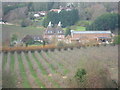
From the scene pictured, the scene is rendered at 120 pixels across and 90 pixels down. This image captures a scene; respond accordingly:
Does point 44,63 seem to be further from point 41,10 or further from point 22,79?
point 41,10

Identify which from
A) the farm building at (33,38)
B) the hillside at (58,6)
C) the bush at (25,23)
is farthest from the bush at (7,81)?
the farm building at (33,38)

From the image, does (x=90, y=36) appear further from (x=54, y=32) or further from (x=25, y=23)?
(x=25, y=23)

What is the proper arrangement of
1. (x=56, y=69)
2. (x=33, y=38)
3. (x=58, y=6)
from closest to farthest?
1. (x=56, y=69)
2. (x=33, y=38)
3. (x=58, y=6)

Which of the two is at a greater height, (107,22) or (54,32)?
(107,22)

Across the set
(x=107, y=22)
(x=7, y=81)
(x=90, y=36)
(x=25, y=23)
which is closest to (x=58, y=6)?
(x=90, y=36)

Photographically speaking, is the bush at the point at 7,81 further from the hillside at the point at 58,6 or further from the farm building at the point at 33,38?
the farm building at the point at 33,38

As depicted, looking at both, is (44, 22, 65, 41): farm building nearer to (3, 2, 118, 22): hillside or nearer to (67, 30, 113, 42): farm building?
(67, 30, 113, 42): farm building

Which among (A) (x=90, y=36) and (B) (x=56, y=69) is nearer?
(B) (x=56, y=69)

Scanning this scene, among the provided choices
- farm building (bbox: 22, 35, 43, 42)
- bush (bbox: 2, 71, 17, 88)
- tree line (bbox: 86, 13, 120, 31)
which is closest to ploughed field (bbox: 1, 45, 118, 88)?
bush (bbox: 2, 71, 17, 88)

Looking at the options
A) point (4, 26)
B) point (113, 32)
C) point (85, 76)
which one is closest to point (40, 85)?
point (85, 76)
